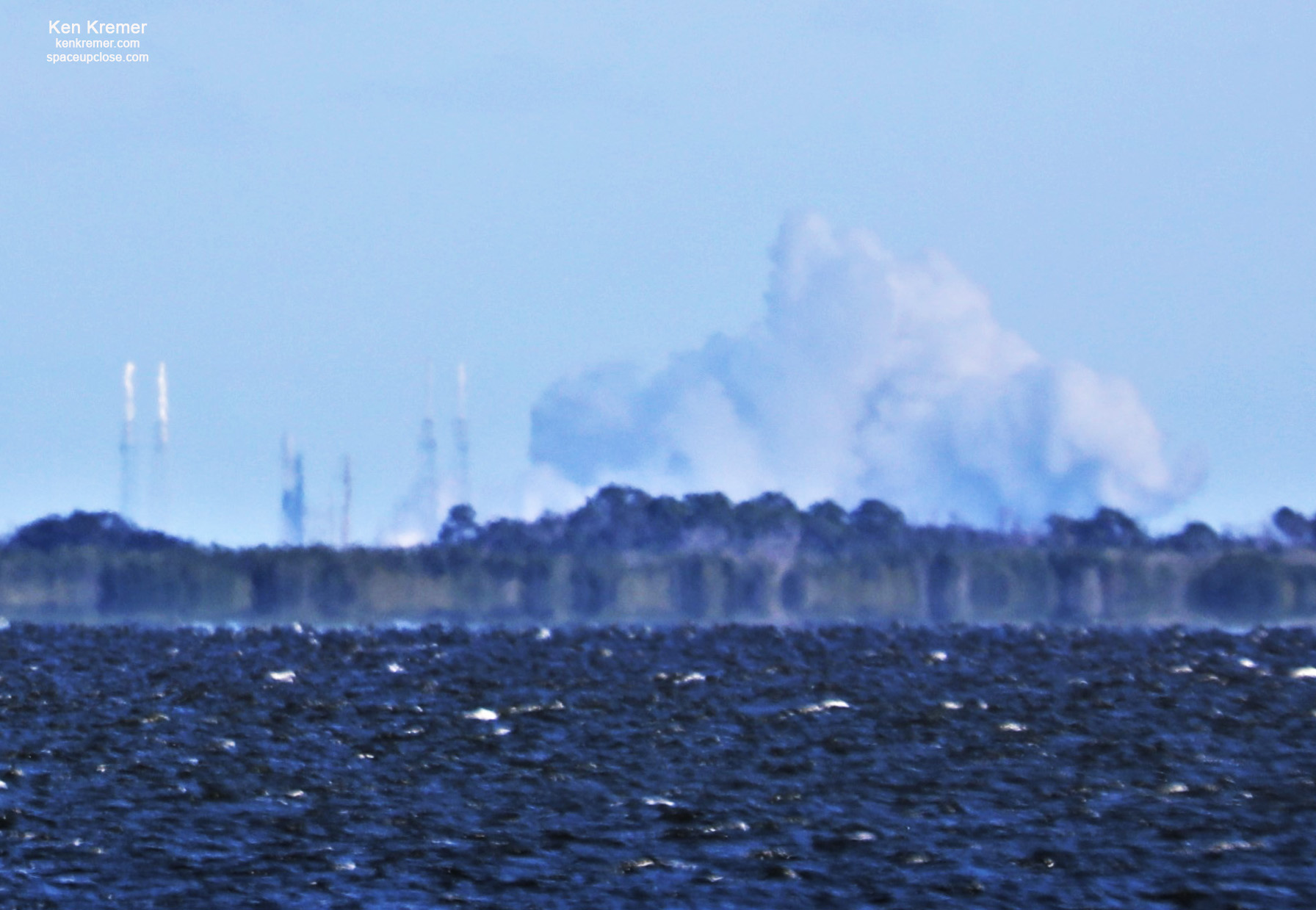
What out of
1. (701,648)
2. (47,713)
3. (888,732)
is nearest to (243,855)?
(888,732)

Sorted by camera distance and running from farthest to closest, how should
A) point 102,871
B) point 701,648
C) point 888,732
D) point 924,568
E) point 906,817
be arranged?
point 924,568 → point 701,648 → point 888,732 → point 906,817 → point 102,871

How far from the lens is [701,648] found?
114 m

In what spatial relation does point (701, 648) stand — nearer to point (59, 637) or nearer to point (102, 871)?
point (59, 637)

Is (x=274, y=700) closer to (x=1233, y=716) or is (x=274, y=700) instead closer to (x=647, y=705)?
(x=647, y=705)

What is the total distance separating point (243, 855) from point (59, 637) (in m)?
101

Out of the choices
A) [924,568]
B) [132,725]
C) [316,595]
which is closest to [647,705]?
[132,725]

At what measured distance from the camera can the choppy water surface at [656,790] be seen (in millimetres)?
30906

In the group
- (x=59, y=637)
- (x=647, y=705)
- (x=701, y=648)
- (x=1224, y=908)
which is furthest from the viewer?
(x=59, y=637)

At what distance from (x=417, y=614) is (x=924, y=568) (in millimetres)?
38234

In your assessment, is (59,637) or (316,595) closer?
(59,637)

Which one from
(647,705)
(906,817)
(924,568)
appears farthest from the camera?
(924,568)

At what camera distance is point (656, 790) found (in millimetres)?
42031

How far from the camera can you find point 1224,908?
2919 centimetres

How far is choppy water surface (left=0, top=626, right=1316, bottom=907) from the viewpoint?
3091cm
